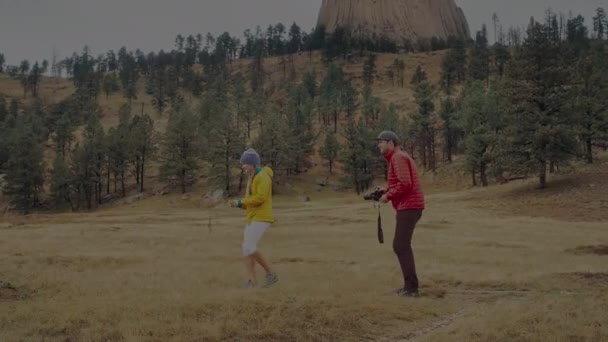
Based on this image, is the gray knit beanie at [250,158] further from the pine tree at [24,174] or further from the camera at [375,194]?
the pine tree at [24,174]

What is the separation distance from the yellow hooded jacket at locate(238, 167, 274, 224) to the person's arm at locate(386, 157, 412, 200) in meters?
2.46

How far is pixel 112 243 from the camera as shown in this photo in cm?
2319

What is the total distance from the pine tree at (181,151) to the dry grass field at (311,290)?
5455 cm

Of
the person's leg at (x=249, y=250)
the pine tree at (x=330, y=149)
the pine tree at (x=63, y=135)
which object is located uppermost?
the pine tree at (x=63, y=135)

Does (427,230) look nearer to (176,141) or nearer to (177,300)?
(177,300)

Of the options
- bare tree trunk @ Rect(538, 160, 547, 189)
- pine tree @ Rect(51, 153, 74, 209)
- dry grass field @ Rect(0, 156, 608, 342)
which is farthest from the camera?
pine tree @ Rect(51, 153, 74, 209)

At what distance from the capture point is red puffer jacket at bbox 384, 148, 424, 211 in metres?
9.50

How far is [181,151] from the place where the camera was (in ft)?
271

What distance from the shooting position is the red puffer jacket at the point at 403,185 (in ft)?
31.2

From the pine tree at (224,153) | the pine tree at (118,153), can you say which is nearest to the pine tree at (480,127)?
the pine tree at (224,153)

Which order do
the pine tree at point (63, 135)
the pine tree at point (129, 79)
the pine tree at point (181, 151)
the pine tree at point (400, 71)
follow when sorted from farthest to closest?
the pine tree at point (400, 71)
the pine tree at point (129, 79)
the pine tree at point (63, 135)
the pine tree at point (181, 151)

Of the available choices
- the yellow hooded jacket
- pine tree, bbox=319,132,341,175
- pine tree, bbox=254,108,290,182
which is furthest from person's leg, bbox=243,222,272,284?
pine tree, bbox=319,132,341,175

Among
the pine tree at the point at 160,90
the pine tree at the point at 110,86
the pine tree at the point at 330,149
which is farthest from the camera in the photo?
the pine tree at the point at 110,86

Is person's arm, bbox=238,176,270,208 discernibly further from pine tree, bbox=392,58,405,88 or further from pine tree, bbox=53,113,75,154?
pine tree, bbox=392,58,405,88
